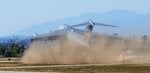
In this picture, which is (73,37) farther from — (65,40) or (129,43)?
(129,43)

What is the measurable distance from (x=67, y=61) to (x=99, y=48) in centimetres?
603

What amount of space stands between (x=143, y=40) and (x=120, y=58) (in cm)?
519

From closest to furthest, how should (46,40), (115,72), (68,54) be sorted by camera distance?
1. (115,72)
2. (68,54)
3. (46,40)

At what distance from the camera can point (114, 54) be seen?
79.3 metres

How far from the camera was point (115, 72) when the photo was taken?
170ft

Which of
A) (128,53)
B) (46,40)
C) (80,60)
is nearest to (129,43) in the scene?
(128,53)

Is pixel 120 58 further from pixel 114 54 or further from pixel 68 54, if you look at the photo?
pixel 68 54

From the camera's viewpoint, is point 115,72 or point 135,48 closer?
point 115,72

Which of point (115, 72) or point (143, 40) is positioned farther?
point (143, 40)

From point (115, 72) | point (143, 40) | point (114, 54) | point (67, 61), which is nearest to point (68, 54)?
point (67, 61)

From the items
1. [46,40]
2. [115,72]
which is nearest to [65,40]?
[46,40]

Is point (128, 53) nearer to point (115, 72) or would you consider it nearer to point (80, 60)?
point (80, 60)

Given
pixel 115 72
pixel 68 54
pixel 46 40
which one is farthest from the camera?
pixel 46 40

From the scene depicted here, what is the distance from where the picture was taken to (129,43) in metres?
79.2
